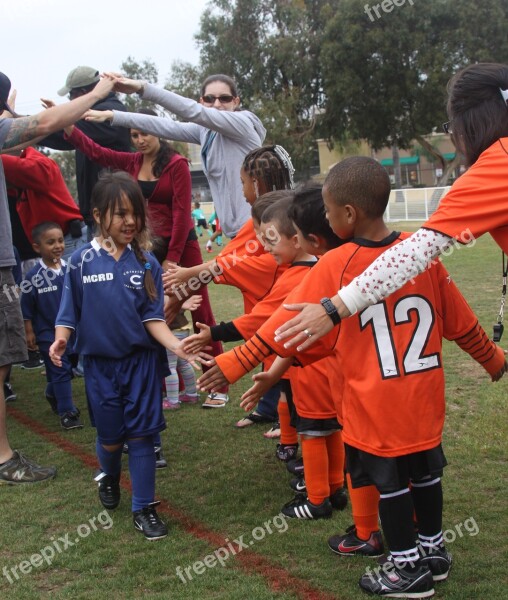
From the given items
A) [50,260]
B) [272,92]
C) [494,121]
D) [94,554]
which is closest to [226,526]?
[94,554]

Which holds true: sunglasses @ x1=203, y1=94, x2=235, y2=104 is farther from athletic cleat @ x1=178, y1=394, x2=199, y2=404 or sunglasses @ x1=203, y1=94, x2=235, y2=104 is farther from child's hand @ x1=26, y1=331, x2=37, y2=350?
athletic cleat @ x1=178, y1=394, x2=199, y2=404

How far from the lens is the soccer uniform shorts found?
4.41 m

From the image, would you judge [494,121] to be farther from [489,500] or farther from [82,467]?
[82,467]

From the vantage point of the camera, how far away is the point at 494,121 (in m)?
2.69

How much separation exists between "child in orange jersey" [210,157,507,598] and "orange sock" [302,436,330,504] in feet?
2.45

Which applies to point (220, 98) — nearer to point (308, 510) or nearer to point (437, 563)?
point (308, 510)

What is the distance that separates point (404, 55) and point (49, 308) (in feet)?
131

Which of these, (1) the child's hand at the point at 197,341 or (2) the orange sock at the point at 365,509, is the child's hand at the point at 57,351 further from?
(2) the orange sock at the point at 365,509

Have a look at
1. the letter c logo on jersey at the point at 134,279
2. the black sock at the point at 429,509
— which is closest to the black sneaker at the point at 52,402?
the letter c logo on jersey at the point at 134,279

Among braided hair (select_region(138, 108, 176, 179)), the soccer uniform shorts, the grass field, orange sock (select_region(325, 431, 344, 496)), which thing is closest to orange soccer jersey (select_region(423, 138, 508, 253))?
the grass field

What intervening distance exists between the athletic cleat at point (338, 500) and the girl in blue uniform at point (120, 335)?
2.99 ft

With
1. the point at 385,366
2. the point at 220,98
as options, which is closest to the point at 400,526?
the point at 385,366

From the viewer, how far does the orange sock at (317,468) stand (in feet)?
12.1

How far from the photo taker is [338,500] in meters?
3.83
